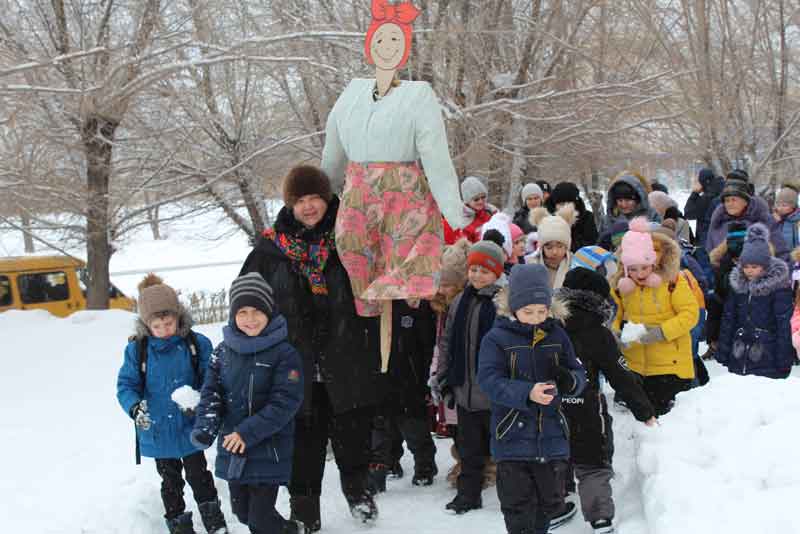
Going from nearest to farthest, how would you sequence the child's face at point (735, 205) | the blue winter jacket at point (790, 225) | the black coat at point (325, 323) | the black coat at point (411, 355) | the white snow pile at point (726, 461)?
the white snow pile at point (726, 461)
the black coat at point (325, 323)
the black coat at point (411, 355)
the child's face at point (735, 205)
the blue winter jacket at point (790, 225)

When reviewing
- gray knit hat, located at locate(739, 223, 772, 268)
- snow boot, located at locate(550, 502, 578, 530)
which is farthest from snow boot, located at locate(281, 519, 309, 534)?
gray knit hat, located at locate(739, 223, 772, 268)

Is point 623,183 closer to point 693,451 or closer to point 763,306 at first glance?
point 763,306

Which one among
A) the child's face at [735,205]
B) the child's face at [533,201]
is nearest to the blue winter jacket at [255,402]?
the child's face at [533,201]

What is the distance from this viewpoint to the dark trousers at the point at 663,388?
5043 mm

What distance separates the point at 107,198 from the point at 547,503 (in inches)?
281

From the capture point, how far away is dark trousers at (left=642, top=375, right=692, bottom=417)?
5043 mm

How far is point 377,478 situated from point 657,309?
1.96 m

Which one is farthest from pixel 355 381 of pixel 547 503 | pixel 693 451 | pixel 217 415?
pixel 693 451

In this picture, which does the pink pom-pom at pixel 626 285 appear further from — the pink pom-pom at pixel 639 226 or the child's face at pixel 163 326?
the child's face at pixel 163 326

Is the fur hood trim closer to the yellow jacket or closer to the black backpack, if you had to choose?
the yellow jacket

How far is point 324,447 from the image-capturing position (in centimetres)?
423

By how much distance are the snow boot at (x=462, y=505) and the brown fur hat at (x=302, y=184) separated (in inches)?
69.5

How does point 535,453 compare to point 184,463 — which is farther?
point 184,463

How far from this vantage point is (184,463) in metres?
4.08
